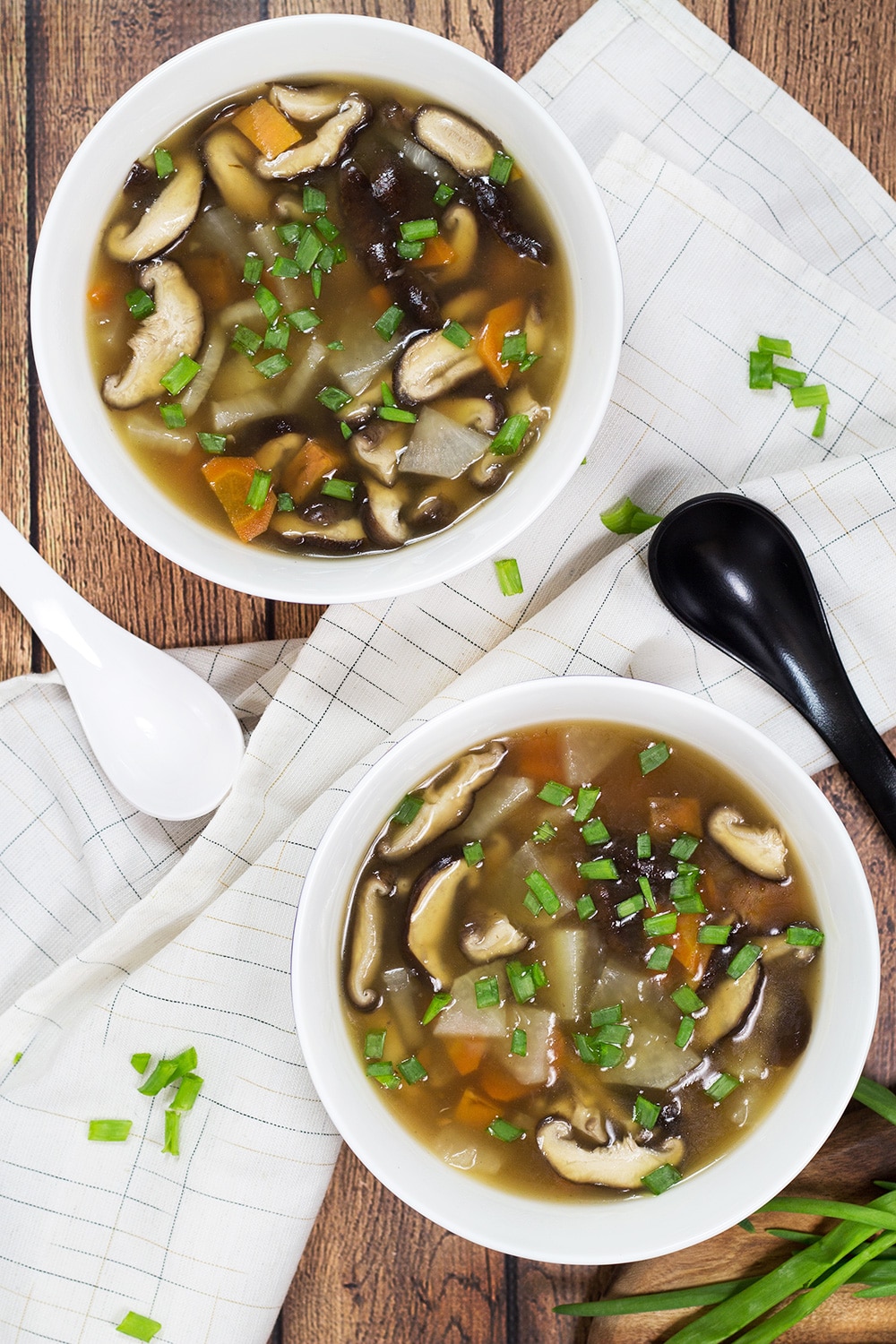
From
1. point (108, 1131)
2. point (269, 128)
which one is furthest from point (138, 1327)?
point (269, 128)

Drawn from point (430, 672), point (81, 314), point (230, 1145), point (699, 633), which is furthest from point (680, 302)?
point (230, 1145)

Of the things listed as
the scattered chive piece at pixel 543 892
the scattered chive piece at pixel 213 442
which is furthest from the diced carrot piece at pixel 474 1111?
the scattered chive piece at pixel 213 442

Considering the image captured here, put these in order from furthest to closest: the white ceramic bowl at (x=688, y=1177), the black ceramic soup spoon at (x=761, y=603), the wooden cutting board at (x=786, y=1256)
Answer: the wooden cutting board at (x=786, y=1256)
the black ceramic soup spoon at (x=761, y=603)
the white ceramic bowl at (x=688, y=1177)

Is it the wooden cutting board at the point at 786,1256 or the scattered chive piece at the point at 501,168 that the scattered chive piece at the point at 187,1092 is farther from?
the scattered chive piece at the point at 501,168

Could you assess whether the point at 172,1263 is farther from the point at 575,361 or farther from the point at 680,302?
the point at 680,302

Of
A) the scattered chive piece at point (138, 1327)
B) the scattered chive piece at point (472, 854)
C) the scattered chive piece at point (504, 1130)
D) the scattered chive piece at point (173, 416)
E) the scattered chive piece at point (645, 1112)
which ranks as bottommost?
the scattered chive piece at point (138, 1327)

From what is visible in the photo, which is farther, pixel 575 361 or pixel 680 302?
pixel 680 302

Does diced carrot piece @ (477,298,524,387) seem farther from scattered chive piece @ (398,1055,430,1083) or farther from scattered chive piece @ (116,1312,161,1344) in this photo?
scattered chive piece @ (116,1312,161,1344)
